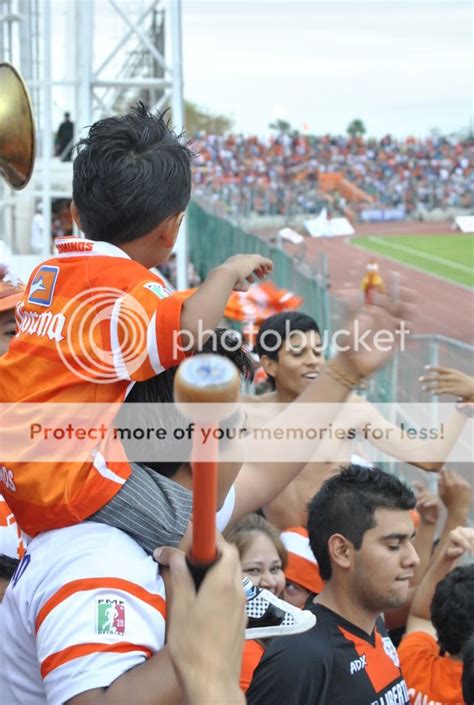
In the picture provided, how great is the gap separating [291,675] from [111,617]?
81cm

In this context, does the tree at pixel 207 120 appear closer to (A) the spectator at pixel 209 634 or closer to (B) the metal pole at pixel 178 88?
(B) the metal pole at pixel 178 88

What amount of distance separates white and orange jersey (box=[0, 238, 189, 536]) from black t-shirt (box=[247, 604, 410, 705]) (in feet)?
2.52

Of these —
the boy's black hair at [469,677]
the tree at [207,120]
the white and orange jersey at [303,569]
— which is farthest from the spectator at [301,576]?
the tree at [207,120]

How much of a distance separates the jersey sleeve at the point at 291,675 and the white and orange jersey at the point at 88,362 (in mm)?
762

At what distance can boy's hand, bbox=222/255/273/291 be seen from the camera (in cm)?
171

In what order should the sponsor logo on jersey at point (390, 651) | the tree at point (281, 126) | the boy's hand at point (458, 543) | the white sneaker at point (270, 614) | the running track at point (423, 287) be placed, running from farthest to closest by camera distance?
the tree at point (281, 126)
the running track at point (423, 287)
the boy's hand at point (458, 543)
the sponsor logo on jersey at point (390, 651)
the white sneaker at point (270, 614)

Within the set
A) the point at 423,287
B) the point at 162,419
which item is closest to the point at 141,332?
the point at 162,419

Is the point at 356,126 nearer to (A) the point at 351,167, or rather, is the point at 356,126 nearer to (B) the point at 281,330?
(A) the point at 351,167

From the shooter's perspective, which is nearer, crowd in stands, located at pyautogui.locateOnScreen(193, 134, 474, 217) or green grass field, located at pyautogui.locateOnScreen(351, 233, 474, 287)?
green grass field, located at pyautogui.locateOnScreen(351, 233, 474, 287)

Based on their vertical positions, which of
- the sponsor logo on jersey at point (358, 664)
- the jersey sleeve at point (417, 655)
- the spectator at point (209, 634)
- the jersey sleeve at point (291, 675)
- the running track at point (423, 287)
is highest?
the spectator at point (209, 634)

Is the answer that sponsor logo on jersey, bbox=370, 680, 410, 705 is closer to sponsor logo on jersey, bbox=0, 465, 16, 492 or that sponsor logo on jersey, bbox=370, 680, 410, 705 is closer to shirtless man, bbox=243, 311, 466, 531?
sponsor logo on jersey, bbox=0, 465, 16, 492

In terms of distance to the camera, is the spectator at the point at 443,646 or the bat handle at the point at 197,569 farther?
the spectator at the point at 443,646

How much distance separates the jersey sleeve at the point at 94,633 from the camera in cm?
144

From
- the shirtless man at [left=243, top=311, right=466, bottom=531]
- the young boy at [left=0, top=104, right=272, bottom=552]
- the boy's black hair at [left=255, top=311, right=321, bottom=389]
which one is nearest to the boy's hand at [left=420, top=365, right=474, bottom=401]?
the shirtless man at [left=243, top=311, right=466, bottom=531]
